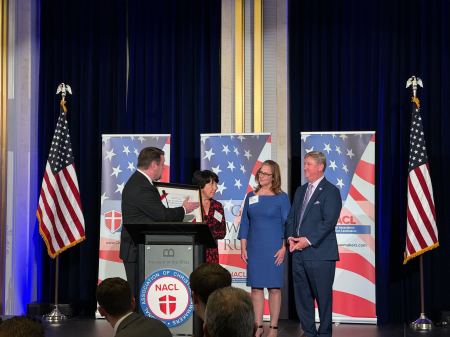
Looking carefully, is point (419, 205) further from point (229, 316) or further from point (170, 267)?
point (229, 316)

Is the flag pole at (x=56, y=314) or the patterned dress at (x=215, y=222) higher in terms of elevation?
the patterned dress at (x=215, y=222)

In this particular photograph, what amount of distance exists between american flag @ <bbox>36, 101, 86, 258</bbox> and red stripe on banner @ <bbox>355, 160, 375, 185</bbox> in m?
2.78

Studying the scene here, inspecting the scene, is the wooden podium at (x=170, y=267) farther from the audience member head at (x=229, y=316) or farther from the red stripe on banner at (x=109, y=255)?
the red stripe on banner at (x=109, y=255)

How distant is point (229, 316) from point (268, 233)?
405 cm

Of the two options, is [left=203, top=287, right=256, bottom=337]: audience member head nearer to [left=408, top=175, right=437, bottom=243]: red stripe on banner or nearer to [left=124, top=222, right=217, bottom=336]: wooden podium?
[left=124, top=222, right=217, bottom=336]: wooden podium

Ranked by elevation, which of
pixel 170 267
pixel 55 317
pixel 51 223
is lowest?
pixel 55 317

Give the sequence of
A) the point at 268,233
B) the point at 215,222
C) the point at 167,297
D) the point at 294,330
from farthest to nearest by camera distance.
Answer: the point at 294,330 → the point at 215,222 → the point at 268,233 → the point at 167,297

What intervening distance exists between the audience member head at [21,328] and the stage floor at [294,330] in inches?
192

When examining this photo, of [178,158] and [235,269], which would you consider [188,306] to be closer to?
[235,269]

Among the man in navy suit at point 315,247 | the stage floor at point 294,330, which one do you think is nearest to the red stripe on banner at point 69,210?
the stage floor at point 294,330

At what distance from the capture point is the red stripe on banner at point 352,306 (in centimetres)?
748

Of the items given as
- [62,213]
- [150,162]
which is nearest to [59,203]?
[62,213]

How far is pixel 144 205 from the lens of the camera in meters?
5.50

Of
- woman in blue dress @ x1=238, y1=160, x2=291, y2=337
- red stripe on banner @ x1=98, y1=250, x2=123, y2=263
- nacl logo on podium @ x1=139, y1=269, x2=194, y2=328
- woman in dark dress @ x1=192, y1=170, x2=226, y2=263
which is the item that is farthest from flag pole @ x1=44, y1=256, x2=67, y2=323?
nacl logo on podium @ x1=139, y1=269, x2=194, y2=328
